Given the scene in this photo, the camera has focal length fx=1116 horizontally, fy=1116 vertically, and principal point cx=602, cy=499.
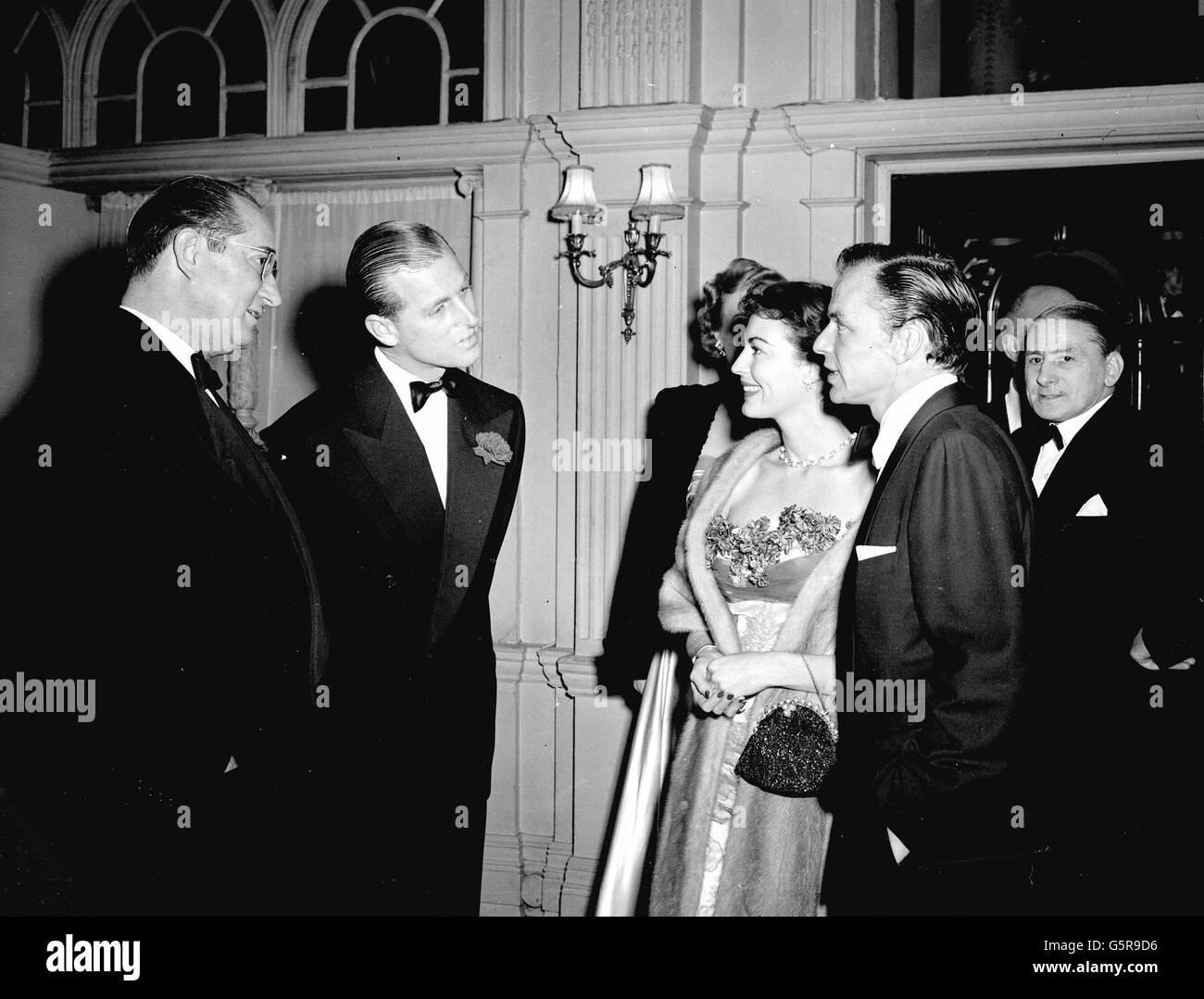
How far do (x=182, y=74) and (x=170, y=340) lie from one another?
3.16 m

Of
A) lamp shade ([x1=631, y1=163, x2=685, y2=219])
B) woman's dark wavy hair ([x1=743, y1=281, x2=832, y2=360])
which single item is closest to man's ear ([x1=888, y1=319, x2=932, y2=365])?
woman's dark wavy hair ([x1=743, y1=281, x2=832, y2=360])

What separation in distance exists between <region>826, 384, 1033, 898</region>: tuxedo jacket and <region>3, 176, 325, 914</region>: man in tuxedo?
3.68 ft

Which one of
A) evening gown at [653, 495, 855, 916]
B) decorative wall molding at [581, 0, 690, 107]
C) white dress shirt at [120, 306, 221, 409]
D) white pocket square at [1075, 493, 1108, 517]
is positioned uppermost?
decorative wall molding at [581, 0, 690, 107]

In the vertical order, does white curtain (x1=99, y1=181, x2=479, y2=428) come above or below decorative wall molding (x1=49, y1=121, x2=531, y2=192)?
below

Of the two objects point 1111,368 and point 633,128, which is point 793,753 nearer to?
point 1111,368

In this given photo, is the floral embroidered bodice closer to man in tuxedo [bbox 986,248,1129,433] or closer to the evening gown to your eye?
the evening gown

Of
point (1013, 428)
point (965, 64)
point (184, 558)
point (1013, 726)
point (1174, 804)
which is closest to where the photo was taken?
point (1013, 726)

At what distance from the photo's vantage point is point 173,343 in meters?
2.13

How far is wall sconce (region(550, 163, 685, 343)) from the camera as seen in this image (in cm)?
373

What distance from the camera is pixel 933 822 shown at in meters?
1.88

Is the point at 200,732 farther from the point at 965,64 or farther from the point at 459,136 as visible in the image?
the point at 965,64

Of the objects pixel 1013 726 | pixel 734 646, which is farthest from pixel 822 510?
pixel 1013 726

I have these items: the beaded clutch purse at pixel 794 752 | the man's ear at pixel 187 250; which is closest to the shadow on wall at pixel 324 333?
the man's ear at pixel 187 250

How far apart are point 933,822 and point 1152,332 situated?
118 inches
